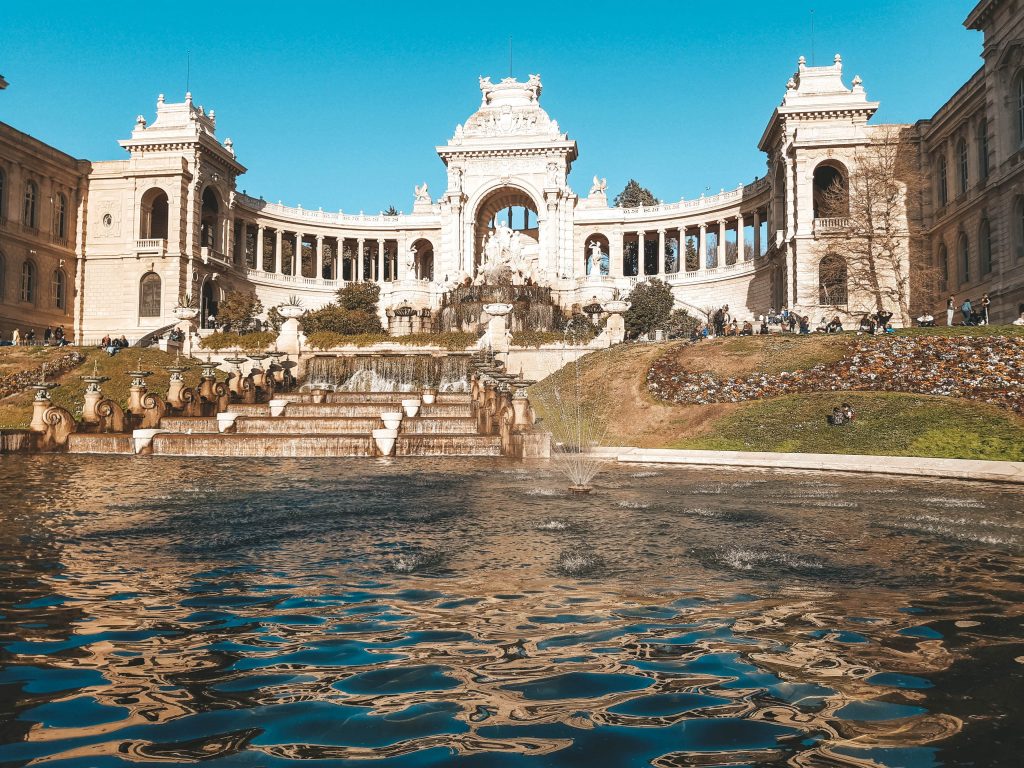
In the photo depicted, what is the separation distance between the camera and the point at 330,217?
244 feet

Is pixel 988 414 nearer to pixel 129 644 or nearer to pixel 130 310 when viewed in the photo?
pixel 129 644

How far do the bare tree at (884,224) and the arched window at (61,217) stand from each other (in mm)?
58060

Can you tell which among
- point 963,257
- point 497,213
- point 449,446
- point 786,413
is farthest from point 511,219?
point 449,446

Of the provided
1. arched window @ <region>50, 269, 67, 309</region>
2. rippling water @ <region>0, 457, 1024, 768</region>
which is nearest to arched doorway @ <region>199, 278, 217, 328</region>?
arched window @ <region>50, 269, 67, 309</region>

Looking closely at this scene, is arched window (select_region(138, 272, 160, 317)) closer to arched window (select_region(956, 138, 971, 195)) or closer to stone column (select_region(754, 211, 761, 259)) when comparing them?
stone column (select_region(754, 211, 761, 259))

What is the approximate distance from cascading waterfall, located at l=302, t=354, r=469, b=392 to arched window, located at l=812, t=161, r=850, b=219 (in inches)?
1128

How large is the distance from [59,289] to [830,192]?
60.2 m

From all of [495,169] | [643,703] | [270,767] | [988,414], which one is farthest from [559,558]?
[495,169]

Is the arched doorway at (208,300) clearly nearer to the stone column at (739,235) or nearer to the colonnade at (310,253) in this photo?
the colonnade at (310,253)

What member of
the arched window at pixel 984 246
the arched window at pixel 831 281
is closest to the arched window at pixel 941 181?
the arched window at pixel 984 246

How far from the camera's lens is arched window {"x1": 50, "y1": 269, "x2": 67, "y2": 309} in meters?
55.8

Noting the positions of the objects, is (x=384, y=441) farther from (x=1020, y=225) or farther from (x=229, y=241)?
(x=229, y=241)

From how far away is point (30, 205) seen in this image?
177 ft

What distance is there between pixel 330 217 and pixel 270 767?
7630 centimetres
